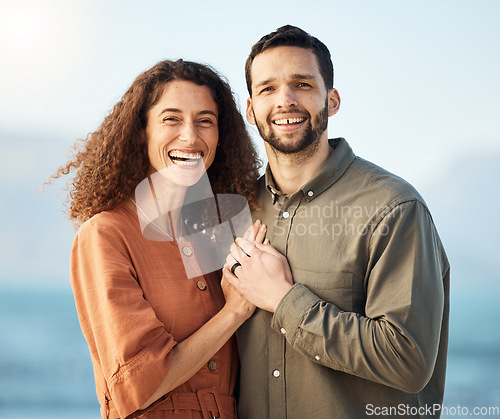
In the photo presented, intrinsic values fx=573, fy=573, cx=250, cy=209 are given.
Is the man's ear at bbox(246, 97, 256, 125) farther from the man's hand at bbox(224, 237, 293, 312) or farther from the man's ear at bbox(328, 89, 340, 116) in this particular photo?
the man's hand at bbox(224, 237, 293, 312)

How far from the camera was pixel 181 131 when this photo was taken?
2020mm

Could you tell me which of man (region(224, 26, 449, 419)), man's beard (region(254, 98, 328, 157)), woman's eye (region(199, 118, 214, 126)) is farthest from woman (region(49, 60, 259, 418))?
man's beard (region(254, 98, 328, 157))

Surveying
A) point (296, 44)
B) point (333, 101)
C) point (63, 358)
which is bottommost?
point (63, 358)

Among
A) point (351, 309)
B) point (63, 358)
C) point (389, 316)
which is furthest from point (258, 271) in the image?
point (63, 358)

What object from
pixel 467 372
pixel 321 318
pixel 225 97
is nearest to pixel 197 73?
pixel 225 97

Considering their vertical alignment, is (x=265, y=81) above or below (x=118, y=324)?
above

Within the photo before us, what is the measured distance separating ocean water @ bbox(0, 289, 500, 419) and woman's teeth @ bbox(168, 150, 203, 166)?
242 inches

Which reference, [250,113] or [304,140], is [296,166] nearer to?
[304,140]

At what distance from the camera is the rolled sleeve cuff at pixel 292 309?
67.6 inches

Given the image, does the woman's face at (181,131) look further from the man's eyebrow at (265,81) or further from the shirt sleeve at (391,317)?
the shirt sleeve at (391,317)

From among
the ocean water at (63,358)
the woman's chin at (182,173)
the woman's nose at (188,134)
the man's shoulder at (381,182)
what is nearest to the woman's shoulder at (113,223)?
the woman's chin at (182,173)

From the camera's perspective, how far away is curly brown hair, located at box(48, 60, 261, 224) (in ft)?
6.63

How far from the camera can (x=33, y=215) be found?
927cm

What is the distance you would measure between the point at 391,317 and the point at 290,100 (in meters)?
0.79
